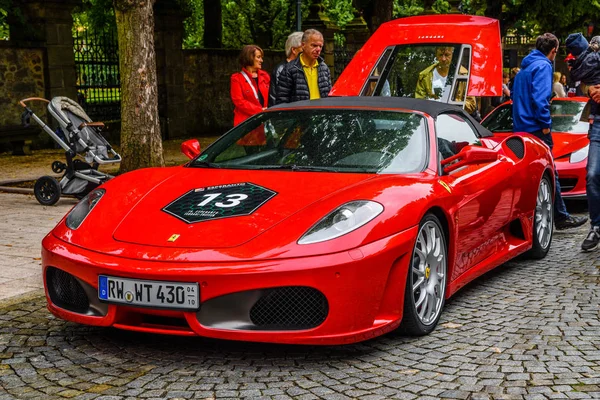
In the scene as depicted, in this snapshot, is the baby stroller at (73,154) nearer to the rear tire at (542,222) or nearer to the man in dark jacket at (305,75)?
the man in dark jacket at (305,75)

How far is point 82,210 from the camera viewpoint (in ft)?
17.2

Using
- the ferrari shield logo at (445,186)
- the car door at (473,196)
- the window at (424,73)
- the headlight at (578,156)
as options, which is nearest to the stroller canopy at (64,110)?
the window at (424,73)

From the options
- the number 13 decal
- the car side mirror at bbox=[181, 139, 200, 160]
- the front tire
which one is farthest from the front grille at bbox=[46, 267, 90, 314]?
the front tire

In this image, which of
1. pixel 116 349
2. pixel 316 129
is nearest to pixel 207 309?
pixel 116 349

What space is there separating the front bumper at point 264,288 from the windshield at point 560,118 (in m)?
7.10

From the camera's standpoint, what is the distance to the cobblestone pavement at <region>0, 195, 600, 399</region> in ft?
13.6

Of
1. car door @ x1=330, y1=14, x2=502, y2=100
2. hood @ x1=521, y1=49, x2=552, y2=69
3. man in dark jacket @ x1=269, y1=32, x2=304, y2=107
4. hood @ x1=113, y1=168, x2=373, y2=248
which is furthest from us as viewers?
car door @ x1=330, y1=14, x2=502, y2=100

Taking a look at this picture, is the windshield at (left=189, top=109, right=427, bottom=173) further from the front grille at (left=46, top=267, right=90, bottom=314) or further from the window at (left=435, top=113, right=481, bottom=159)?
the front grille at (left=46, top=267, right=90, bottom=314)

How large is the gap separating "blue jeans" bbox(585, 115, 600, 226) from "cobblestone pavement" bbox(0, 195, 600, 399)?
92.4 inches

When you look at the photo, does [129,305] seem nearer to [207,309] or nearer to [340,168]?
[207,309]

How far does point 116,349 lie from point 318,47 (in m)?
5.44

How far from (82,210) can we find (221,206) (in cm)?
92

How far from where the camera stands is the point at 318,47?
958cm

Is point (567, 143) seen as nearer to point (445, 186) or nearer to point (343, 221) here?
point (445, 186)
